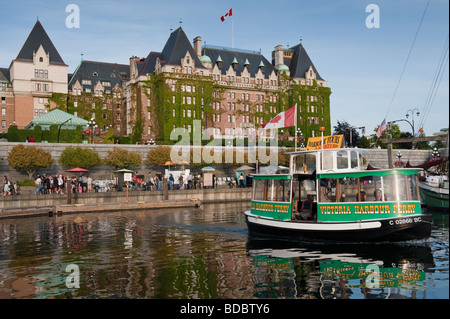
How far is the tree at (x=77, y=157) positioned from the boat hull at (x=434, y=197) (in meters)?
40.2

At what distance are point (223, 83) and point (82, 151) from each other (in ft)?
147

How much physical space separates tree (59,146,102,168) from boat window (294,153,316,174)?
4122 centimetres

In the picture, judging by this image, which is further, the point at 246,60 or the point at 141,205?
the point at 246,60

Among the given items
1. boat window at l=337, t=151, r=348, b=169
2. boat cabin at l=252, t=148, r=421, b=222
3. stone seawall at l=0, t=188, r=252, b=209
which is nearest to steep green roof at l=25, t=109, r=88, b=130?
stone seawall at l=0, t=188, r=252, b=209

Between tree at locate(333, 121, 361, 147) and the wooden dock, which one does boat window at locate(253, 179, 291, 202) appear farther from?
tree at locate(333, 121, 361, 147)

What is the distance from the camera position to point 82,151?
202 ft

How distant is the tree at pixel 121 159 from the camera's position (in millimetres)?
64312

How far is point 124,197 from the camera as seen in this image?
160 ft

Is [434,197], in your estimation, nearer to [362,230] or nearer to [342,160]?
[342,160]

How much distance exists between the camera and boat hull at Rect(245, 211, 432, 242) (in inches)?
883

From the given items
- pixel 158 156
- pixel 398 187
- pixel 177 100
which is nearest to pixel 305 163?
pixel 398 187

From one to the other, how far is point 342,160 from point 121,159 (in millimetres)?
44419

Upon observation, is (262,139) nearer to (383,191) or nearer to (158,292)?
(383,191)
